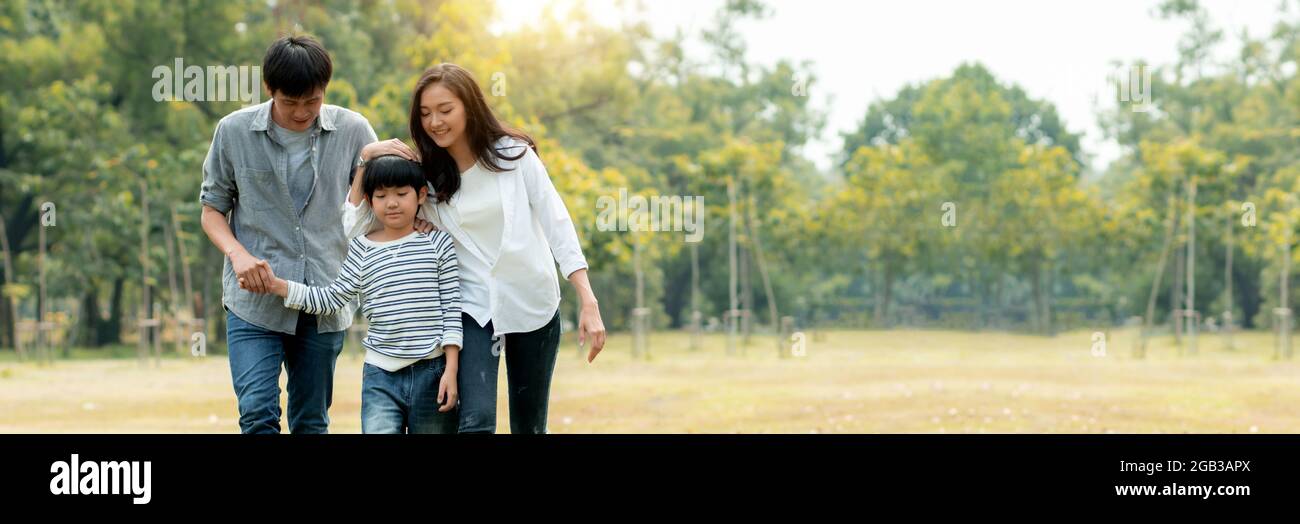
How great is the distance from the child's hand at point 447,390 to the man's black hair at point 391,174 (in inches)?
18.0

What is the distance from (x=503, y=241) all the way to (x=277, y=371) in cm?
74

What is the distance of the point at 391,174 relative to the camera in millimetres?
3205

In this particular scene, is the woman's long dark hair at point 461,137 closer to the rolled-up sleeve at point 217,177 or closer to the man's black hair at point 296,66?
the man's black hair at point 296,66

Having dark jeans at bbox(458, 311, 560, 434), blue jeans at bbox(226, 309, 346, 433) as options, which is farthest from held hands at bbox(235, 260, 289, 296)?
dark jeans at bbox(458, 311, 560, 434)

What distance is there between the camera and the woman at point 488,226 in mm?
3240

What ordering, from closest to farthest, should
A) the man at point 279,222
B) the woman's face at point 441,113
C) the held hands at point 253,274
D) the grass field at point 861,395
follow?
the woman's face at point 441,113, the held hands at point 253,274, the man at point 279,222, the grass field at point 861,395

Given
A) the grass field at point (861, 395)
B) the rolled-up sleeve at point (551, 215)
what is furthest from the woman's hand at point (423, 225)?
the grass field at point (861, 395)

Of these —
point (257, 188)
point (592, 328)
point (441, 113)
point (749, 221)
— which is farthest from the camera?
point (749, 221)

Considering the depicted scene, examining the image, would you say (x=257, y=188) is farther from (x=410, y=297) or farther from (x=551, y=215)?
(x=551, y=215)

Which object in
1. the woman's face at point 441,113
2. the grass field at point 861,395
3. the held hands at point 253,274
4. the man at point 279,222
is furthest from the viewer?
the grass field at point 861,395

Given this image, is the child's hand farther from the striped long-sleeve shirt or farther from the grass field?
the grass field

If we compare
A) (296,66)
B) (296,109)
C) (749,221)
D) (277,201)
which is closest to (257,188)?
(277,201)

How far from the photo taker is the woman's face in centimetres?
318
